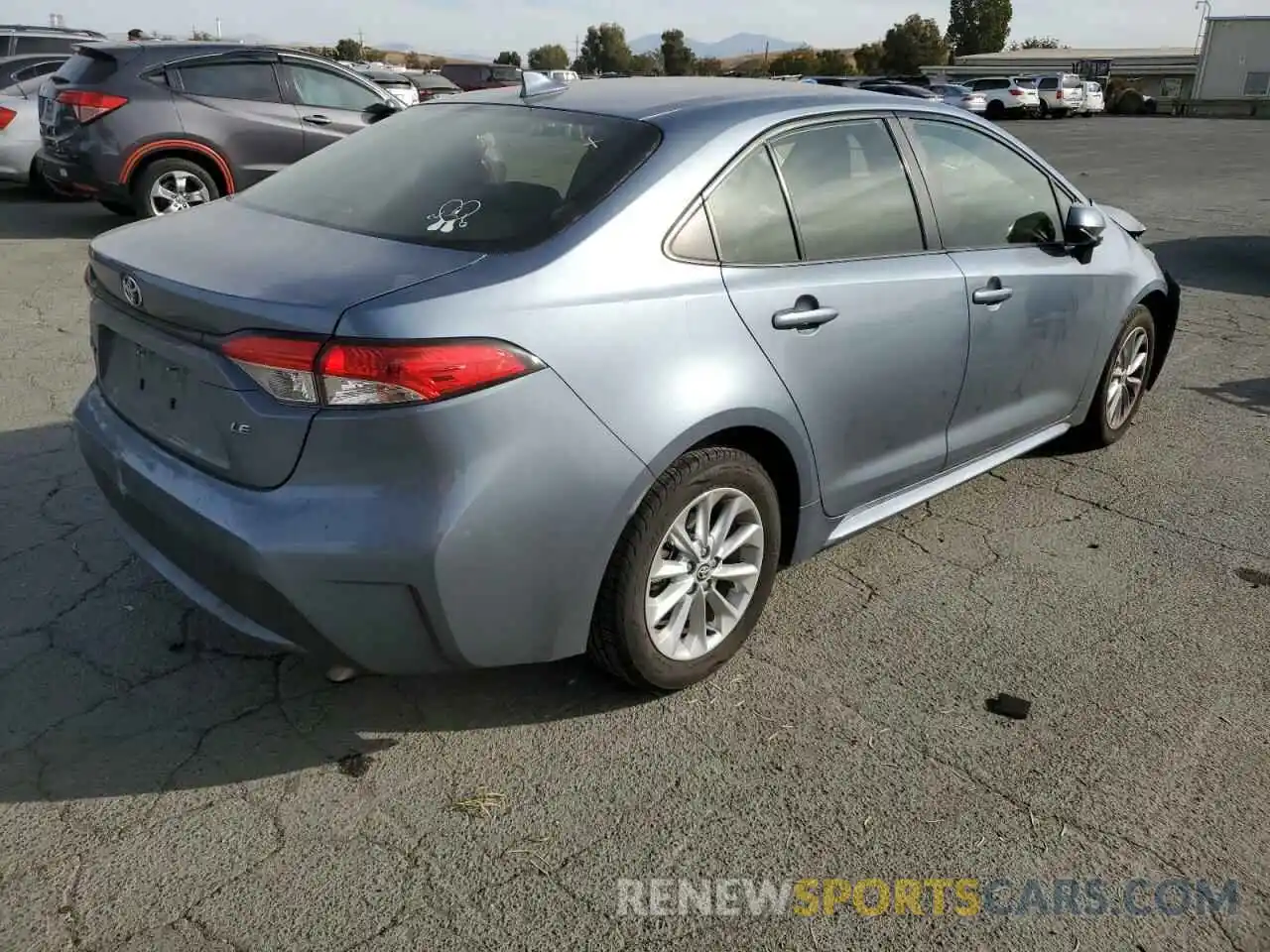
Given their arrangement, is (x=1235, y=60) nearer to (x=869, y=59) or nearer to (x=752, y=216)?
(x=869, y=59)

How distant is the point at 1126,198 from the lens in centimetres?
1373

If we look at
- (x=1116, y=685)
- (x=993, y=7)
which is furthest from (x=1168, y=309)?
(x=993, y=7)

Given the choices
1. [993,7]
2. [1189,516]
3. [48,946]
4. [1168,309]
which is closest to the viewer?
[48,946]

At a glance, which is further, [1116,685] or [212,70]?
[212,70]

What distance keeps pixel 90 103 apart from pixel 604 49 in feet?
299

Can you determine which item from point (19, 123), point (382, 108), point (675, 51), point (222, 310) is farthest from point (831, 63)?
point (222, 310)

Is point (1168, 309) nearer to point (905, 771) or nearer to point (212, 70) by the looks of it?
point (905, 771)

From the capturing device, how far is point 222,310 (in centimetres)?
230

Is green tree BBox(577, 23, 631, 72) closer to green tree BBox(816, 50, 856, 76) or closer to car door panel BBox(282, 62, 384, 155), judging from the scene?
green tree BBox(816, 50, 856, 76)

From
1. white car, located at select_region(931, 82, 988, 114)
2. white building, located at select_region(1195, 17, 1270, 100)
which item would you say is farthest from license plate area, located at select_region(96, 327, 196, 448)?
white building, located at select_region(1195, 17, 1270, 100)

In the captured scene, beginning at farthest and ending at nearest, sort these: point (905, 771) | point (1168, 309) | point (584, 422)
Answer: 1. point (1168, 309)
2. point (905, 771)
3. point (584, 422)

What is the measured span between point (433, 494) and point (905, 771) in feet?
4.59

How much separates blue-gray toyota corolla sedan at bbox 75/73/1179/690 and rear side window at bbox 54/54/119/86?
6.67 meters

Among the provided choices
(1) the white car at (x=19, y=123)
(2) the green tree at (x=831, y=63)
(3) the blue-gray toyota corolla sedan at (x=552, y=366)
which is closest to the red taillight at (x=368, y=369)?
(3) the blue-gray toyota corolla sedan at (x=552, y=366)
